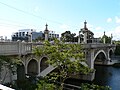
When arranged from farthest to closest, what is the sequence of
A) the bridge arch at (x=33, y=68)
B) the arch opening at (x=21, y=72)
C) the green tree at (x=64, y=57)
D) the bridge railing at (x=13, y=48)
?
the bridge arch at (x=33, y=68), the arch opening at (x=21, y=72), the bridge railing at (x=13, y=48), the green tree at (x=64, y=57)

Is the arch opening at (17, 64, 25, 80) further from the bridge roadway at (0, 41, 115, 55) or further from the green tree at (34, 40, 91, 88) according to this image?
the green tree at (34, 40, 91, 88)

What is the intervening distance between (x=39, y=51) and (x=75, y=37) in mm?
69852

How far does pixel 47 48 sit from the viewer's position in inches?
411

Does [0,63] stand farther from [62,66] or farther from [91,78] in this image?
[91,78]

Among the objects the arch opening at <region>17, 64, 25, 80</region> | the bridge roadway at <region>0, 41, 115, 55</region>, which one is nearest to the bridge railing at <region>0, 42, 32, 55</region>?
the bridge roadway at <region>0, 41, 115, 55</region>

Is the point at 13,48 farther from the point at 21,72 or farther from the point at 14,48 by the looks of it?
the point at 21,72

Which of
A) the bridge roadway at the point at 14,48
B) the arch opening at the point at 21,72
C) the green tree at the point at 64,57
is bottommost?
the arch opening at the point at 21,72

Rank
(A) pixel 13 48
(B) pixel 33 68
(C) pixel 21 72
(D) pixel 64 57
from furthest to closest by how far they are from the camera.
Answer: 1. (B) pixel 33 68
2. (C) pixel 21 72
3. (A) pixel 13 48
4. (D) pixel 64 57

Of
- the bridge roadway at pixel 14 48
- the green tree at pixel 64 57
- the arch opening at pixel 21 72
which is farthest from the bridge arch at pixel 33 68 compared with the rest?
the green tree at pixel 64 57

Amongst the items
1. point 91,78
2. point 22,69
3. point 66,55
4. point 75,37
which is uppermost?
point 75,37

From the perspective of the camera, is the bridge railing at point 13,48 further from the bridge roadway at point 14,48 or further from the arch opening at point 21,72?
the arch opening at point 21,72

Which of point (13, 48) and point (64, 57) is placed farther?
point (13, 48)

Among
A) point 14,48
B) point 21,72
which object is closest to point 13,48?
point 14,48

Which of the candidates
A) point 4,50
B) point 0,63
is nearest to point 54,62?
point 0,63
